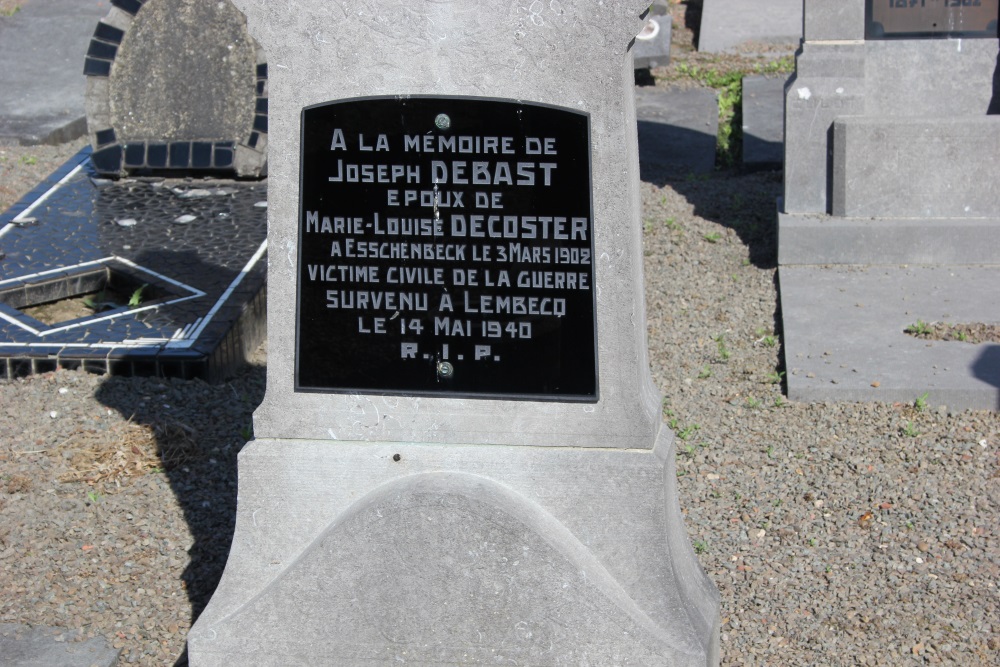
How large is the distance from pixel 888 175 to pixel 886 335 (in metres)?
1.48

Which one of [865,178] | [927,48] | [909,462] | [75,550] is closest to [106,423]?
[75,550]

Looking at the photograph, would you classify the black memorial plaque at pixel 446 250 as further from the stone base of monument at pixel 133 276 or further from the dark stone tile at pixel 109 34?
the dark stone tile at pixel 109 34

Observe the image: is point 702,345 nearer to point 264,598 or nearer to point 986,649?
point 986,649

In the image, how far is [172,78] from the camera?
878 cm

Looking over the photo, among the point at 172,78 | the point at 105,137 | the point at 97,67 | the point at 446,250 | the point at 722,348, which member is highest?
the point at 446,250

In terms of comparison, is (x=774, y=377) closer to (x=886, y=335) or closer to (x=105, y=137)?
(x=886, y=335)

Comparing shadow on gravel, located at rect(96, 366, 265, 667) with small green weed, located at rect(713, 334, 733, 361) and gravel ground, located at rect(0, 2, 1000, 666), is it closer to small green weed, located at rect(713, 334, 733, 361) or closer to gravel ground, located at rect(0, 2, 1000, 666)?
gravel ground, located at rect(0, 2, 1000, 666)

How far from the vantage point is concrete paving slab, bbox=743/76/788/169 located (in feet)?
31.5

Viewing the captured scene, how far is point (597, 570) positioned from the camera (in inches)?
135

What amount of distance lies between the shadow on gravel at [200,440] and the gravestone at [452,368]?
726 millimetres

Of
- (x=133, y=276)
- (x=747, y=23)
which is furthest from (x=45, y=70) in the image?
(x=747, y=23)

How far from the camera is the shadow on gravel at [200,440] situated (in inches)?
168

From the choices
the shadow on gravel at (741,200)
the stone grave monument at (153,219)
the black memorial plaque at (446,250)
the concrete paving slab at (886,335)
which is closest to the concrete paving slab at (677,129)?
the shadow on gravel at (741,200)

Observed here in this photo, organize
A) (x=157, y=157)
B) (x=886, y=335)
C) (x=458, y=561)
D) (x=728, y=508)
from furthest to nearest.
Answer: (x=157, y=157), (x=886, y=335), (x=728, y=508), (x=458, y=561)
